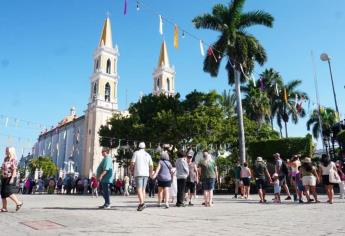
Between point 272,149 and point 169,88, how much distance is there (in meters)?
54.5

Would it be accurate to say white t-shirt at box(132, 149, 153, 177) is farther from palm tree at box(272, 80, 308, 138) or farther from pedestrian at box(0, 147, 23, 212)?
palm tree at box(272, 80, 308, 138)

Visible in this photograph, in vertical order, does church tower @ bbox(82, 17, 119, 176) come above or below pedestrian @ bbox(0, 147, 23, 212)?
above

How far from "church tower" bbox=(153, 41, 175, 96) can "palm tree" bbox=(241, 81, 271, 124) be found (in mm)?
37261

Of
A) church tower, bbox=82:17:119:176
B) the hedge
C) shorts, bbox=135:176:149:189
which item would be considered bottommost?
shorts, bbox=135:176:149:189

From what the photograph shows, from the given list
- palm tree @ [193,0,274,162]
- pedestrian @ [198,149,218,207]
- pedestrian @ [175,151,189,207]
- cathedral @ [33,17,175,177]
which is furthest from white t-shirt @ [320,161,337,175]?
cathedral @ [33,17,175,177]

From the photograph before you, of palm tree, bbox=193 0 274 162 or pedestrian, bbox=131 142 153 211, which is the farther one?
palm tree, bbox=193 0 274 162

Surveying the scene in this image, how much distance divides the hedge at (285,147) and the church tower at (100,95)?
4197cm

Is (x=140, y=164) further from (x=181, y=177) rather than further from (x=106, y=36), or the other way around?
(x=106, y=36)

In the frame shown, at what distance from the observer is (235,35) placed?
26.0 metres

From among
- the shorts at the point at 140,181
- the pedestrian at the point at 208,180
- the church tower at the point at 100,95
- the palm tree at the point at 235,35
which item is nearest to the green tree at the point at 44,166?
the church tower at the point at 100,95

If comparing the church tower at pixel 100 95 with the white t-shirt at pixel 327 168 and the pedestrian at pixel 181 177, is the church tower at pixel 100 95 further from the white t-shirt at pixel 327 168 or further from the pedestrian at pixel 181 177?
the pedestrian at pixel 181 177

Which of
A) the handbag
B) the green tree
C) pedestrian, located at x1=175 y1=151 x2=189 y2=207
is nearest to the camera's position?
pedestrian, located at x1=175 y1=151 x2=189 y2=207

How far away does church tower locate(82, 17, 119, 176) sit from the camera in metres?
66.9

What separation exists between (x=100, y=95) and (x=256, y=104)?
3548 centimetres
